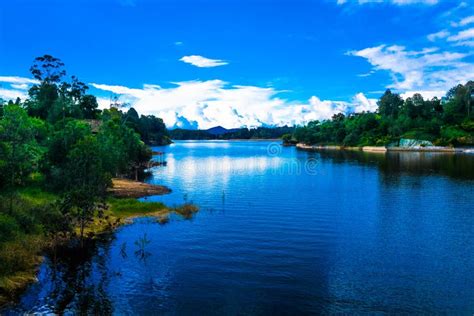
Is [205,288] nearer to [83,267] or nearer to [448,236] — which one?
[83,267]

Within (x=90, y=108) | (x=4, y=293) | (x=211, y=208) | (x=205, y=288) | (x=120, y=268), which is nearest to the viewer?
(x=4, y=293)

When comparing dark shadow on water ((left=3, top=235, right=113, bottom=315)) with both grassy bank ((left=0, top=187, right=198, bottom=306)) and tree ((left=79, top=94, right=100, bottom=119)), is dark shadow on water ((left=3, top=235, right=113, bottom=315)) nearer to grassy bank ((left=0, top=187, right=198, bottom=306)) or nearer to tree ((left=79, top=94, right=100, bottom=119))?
grassy bank ((left=0, top=187, right=198, bottom=306))

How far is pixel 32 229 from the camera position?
3412cm

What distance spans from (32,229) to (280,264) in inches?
852

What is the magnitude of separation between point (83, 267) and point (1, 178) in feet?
75.6

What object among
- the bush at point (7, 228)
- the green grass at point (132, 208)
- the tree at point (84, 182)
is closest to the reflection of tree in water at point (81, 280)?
the tree at point (84, 182)

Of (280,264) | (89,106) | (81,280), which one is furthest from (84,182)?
(89,106)

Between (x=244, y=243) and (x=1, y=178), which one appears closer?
(x=244, y=243)

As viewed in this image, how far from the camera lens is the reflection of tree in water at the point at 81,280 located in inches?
901

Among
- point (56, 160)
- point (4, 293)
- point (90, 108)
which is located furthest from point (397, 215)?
point (90, 108)

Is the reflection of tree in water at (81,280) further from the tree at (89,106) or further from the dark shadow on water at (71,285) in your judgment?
the tree at (89,106)

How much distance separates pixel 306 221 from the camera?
4394 cm

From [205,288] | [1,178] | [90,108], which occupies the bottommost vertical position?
[205,288]

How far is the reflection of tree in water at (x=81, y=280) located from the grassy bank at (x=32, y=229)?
61.4 inches
